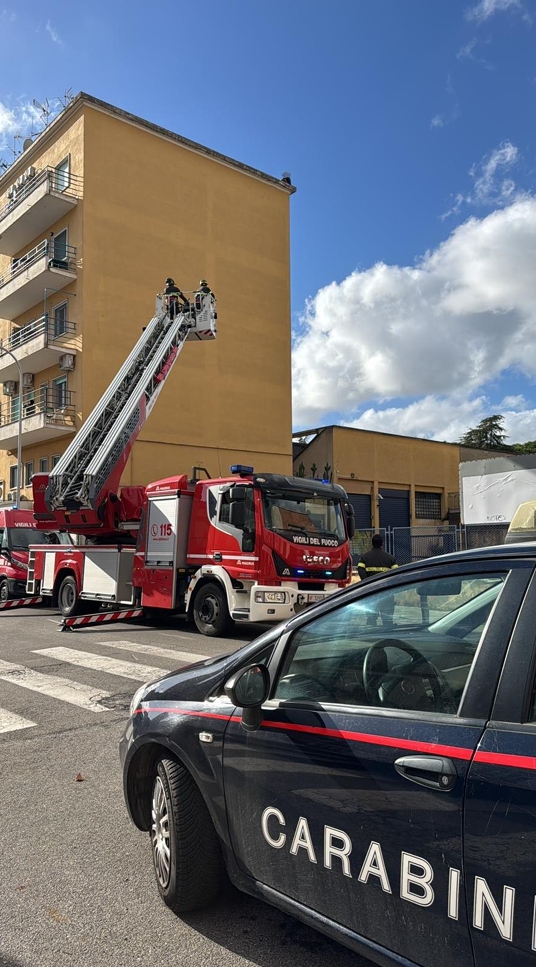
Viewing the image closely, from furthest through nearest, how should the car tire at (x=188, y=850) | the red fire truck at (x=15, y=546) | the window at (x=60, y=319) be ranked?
1. the window at (x=60, y=319)
2. the red fire truck at (x=15, y=546)
3. the car tire at (x=188, y=850)

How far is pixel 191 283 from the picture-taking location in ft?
96.7

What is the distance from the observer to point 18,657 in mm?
9445

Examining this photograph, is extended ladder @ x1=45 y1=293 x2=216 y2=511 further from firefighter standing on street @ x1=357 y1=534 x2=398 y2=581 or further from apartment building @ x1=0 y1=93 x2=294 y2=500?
apartment building @ x1=0 y1=93 x2=294 y2=500

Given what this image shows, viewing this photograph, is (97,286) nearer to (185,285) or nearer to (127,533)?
(185,285)

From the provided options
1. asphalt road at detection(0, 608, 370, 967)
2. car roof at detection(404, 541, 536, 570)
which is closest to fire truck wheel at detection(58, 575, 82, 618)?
asphalt road at detection(0, 608, 370, 967)

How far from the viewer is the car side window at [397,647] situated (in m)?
2.19

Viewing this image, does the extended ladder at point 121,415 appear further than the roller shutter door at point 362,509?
No

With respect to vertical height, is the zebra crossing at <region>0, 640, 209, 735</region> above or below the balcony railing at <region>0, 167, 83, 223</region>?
below

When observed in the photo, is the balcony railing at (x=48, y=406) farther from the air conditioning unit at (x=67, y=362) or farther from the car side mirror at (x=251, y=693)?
the car side mirror at (x=251, y=693)

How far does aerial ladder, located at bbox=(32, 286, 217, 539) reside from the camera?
47.3ft

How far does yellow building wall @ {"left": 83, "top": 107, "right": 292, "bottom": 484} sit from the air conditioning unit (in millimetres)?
805

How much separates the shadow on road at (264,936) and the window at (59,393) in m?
26.3

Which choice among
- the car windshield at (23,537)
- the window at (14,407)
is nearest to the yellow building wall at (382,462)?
the window at (14,407)

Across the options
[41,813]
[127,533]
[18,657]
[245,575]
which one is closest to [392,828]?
[41,813]
